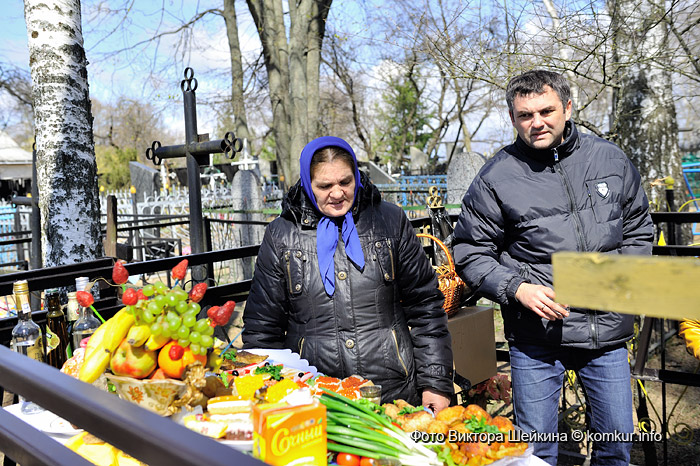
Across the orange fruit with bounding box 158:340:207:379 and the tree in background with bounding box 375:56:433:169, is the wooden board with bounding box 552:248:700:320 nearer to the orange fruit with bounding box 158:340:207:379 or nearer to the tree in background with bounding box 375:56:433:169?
the orange fruit with bounding box 158:340:207:379

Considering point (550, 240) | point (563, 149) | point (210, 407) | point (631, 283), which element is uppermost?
point (563, 149)

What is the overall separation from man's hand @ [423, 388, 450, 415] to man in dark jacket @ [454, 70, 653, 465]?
1.42ft

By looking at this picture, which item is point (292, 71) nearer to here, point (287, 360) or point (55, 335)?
point (55, 335)

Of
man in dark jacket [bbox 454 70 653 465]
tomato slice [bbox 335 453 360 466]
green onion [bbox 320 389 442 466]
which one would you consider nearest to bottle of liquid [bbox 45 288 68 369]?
green onion [bbox 320 389 442 466]

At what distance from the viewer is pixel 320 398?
160 centimetres

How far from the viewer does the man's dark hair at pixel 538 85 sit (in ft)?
7.77

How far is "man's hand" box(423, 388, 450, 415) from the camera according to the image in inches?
90.4

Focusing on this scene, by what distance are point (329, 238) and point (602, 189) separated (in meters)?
1.17

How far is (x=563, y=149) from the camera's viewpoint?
244cm

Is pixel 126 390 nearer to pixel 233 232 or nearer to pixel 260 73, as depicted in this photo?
pixel 233 232

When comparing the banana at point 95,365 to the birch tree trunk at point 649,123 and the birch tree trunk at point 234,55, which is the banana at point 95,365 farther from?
the birch tree trunk at point 234,55

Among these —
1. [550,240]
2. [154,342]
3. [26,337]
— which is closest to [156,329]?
[154,342]

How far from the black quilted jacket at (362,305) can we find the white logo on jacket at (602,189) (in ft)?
2.57

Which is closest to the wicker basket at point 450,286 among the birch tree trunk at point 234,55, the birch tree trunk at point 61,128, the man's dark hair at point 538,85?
the man's dark hair at point 538,85
